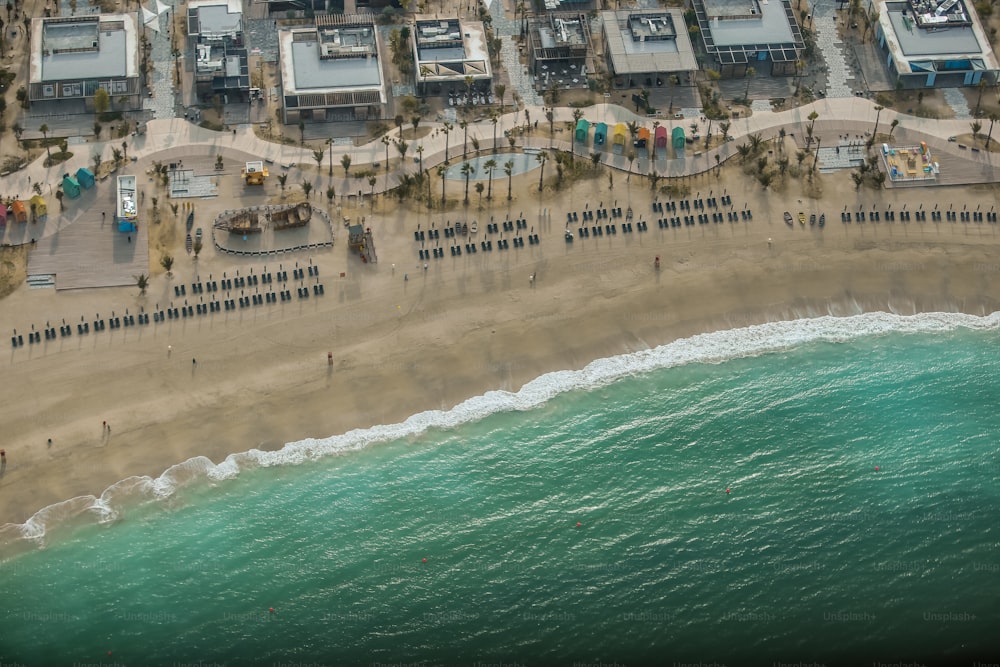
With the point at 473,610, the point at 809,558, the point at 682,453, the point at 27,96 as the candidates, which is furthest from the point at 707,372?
the point at 27,96

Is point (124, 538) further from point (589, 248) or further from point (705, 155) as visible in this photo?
point (705, 155)

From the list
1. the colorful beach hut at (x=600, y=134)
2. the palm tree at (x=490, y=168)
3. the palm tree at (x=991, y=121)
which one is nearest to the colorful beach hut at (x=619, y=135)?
the colorful beach hut at (x=600, y=134)

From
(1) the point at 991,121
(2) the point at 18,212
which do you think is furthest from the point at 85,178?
(1) the point at 991,121

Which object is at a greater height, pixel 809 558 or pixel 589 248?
pixel 589 248

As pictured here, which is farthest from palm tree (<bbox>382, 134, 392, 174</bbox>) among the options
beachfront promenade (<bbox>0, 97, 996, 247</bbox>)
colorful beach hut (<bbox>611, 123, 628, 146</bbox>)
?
colorful beach hut (<bbox>611, 123, 628, 146</bbox>)

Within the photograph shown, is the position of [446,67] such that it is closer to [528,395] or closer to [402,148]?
[402,148]

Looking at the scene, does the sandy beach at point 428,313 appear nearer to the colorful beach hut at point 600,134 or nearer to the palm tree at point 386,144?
the colorful beach hut at point 600,134

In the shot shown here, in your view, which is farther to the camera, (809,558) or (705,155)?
(705,155)
